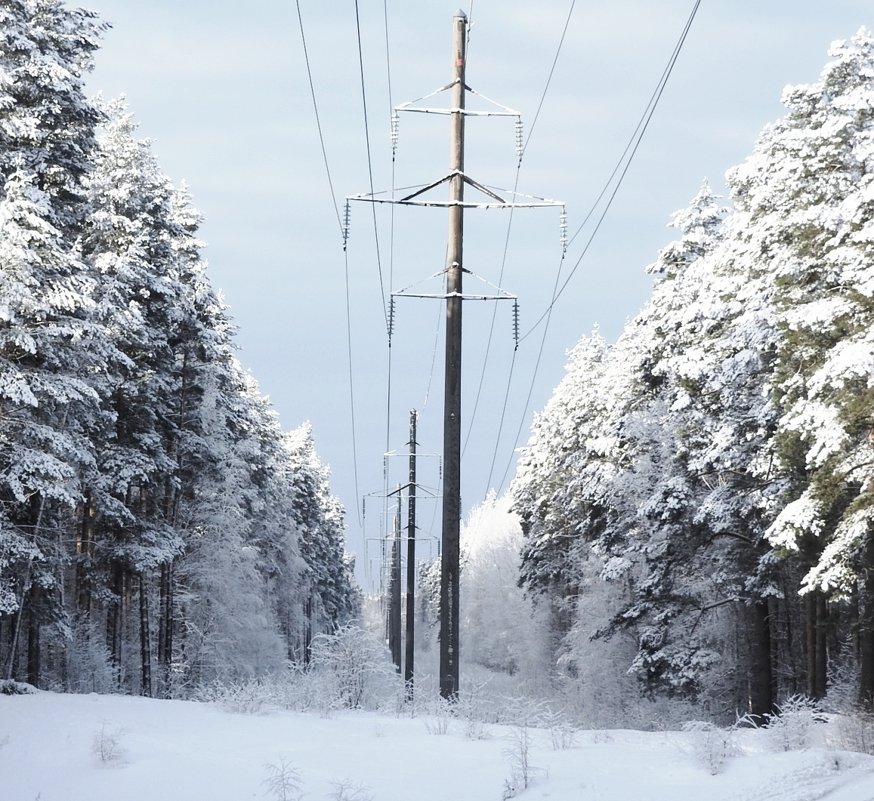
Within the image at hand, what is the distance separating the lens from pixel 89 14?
21250 millimetres

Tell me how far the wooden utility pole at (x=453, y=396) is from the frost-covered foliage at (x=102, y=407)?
6734 millimetres

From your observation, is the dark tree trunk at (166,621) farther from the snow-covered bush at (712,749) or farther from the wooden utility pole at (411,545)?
the snow-covered bush at (712,749)

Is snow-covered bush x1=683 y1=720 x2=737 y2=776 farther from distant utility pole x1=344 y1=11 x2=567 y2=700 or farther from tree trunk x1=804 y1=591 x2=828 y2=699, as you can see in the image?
tree trunk x1=804 y1=591 x2=828 y2=699

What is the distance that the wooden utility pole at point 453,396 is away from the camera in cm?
1669

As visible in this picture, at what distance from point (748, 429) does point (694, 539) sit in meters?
4.00

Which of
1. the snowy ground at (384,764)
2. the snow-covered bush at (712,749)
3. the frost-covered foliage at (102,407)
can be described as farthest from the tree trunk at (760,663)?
the snow-covered bush at (712,749)

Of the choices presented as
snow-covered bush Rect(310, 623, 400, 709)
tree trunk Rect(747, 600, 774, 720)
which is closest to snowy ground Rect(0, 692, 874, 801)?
snow-covered bush Rect(310, 623, 400, 709)

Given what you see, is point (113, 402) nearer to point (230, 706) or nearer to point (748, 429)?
point (230, 706)

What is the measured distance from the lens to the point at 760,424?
70.6ft

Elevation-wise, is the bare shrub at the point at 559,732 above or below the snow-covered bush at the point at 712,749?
below

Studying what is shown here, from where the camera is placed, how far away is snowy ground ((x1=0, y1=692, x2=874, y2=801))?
892 centimetres

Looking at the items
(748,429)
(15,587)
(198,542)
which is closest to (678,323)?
(748,429)

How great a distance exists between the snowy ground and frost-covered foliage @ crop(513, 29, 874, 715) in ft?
A: 22.5

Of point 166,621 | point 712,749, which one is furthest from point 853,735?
point 166,621
